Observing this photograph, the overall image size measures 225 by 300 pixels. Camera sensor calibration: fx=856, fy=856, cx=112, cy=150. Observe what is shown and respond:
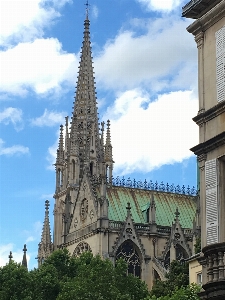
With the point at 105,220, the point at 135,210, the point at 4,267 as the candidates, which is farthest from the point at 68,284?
the point at 135,210

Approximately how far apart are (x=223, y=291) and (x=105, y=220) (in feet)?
216

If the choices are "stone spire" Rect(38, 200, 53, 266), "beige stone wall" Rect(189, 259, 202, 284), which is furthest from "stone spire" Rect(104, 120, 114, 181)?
"beige stone wall" Rect(189, 259, 202, 284)

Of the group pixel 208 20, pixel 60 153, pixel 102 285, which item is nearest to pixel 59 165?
pixel 60 153

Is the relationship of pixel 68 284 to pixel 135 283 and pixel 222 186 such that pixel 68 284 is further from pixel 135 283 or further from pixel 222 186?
pixel 222 186

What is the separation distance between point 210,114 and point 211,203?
11.3 feet

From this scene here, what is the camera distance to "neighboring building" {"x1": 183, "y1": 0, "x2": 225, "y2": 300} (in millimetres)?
30281

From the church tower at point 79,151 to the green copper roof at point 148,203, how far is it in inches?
138

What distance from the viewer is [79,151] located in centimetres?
10656

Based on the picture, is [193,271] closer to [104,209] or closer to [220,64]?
[220,64]

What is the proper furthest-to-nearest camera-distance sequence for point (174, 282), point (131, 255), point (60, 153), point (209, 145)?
1. point (60, 153)
2. point (131, 255)
3. point (174, 282)
4. point (209, 145)

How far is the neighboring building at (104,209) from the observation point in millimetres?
92125

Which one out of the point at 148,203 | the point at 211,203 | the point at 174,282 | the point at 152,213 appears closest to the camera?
the point at 211,203

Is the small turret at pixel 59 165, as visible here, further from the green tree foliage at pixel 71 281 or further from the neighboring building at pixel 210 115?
the neighboring building at pixel 210 115

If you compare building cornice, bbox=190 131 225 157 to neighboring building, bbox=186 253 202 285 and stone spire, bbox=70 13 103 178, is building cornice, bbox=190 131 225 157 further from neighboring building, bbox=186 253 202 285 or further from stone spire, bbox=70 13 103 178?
Result: stone spire, bbox=70 13 103 178
